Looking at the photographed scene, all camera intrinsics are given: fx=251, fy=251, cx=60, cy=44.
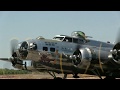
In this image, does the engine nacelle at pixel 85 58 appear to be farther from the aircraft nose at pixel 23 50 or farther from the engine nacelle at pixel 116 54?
the aircraft nose at pixel 23 50

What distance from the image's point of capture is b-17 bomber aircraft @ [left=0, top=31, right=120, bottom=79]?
1923 centimetres

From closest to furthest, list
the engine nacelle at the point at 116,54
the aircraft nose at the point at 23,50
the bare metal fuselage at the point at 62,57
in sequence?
1. the aircraft nose at the point at 23,50
2. the bare metal fuselage at the point at 62,57
3. the engine nacelle at the point at 116,54

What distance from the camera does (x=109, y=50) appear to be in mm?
20984

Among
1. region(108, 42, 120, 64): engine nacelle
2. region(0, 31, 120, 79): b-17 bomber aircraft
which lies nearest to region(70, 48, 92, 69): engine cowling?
region(0, 31, 120, 79): b-17 bomber aircraft

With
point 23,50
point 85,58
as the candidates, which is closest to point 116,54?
point 85,58

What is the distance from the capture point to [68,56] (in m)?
20.0

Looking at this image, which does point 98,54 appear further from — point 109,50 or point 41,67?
point 41,67

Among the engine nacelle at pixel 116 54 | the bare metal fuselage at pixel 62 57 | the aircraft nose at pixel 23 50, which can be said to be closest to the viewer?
the aircraft nose at pixel 23 50

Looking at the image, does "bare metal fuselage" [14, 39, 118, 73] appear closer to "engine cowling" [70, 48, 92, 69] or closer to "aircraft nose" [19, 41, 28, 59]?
"engine cowling" [70, 48, 92, 69]

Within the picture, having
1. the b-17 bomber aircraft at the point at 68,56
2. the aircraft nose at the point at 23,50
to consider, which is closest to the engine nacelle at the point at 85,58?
the b-17 bomber aircraft at the point at 68,56

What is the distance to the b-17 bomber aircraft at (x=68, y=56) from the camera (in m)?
19.2
